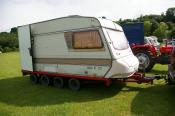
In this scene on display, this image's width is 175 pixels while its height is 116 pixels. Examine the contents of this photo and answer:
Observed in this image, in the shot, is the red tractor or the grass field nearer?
the grass field

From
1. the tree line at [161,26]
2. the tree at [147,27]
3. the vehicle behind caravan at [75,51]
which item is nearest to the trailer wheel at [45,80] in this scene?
the vehicle behind caravan at [75,51]

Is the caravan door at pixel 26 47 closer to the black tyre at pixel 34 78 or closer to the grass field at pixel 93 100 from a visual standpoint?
the black tyre at pixel 34 78

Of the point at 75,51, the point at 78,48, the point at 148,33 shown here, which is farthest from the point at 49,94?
the point at 148,33

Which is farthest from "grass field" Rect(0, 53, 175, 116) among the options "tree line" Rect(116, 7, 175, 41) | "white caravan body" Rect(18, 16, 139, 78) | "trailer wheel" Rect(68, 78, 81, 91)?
"tree line" Rect(116, 7, 175, 41)

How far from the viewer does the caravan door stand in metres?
11.9

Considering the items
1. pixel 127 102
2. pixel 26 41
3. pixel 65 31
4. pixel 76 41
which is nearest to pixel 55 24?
pixel 65 31

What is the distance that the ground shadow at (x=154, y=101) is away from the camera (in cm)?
738

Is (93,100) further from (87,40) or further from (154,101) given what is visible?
(87,40)

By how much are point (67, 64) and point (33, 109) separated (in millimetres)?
2815

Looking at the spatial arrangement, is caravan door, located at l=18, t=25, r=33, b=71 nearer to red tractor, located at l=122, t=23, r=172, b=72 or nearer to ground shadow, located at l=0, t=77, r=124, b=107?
ground shadow, located at l=0, t=77, r=124, b=107

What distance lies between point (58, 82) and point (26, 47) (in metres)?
2.52

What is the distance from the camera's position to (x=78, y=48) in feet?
33.1

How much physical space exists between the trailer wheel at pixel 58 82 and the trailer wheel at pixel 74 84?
48cm

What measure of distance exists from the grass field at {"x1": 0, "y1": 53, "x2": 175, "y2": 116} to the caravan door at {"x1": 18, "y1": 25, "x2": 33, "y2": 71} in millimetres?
1249
